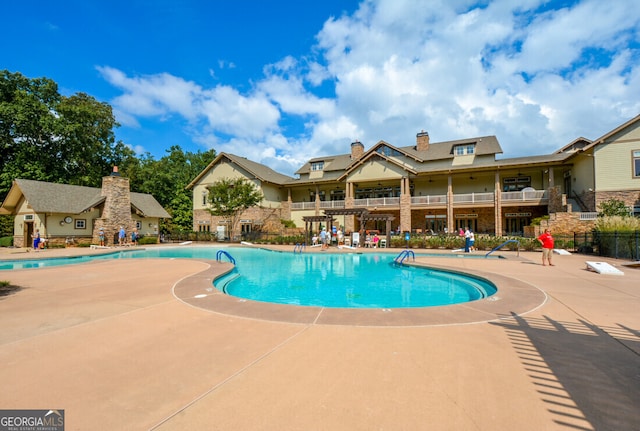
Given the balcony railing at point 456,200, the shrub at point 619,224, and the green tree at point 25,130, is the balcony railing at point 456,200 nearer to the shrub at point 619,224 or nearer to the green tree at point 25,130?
the shrub at point 619,224

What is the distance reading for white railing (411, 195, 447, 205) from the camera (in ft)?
93.2

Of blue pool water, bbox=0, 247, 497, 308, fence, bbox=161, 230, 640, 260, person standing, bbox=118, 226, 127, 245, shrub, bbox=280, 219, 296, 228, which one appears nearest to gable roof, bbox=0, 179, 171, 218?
person standing, bbox=118, 226, 127, 245

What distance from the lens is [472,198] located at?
2756cm

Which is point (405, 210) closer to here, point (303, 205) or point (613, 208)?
point (303, 205)

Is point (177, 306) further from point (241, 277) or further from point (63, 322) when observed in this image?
point (241, 277)

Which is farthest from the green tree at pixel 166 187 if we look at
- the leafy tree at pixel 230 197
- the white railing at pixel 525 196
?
the white railing at pixel 525 196

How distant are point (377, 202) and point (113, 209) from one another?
2493 cm

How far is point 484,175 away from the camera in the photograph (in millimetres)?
29062

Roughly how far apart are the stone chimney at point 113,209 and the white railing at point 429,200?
2746 cm

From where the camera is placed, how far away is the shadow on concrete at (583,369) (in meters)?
2.49

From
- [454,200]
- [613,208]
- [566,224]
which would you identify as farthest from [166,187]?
[613,208]

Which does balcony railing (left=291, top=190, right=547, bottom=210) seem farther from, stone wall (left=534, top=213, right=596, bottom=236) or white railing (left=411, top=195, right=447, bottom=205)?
stone wall (left=534, top=213, right=596, bottom=236)

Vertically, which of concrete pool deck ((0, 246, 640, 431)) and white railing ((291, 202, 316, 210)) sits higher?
white railing ((291, 202, 316, 210))

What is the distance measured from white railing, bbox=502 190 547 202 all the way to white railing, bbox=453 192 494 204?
115 cm
